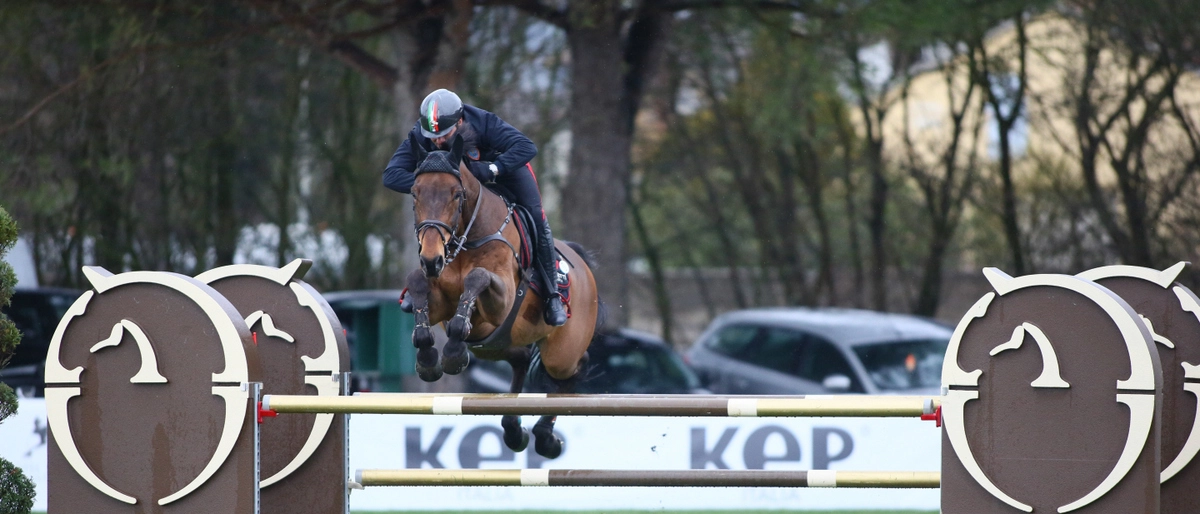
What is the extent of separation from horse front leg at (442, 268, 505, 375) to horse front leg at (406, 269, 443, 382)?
0.08m

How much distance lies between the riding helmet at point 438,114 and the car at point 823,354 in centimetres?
546

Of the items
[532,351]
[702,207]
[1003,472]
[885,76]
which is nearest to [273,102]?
[702,207]

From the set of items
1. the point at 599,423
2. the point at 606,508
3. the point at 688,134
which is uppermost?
the point at 688,134

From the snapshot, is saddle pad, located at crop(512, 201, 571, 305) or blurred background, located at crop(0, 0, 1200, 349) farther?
blurred background, located at crop(0, 0, 1200, 349)

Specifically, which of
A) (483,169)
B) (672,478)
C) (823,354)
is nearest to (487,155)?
(483,169)

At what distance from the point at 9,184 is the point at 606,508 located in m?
6.00

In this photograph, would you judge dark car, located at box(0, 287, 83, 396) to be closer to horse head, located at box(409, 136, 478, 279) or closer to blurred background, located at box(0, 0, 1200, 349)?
blurred background, located at box(0, 0, 1200, 349)

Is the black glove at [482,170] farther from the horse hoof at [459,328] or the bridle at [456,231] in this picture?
the horse hoof at [459,328]

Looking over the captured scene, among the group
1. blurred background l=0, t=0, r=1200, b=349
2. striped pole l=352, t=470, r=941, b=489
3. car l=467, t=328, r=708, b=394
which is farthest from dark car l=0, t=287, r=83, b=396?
striped pole l=352, t=470, r=941, b=489

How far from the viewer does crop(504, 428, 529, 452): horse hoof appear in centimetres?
550

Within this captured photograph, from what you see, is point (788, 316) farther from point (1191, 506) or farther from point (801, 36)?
point (1191, 506)

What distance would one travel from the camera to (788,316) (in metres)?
11.1

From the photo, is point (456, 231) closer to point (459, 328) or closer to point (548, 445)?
point (459, 328)

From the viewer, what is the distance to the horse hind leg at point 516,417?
18.0 ft
